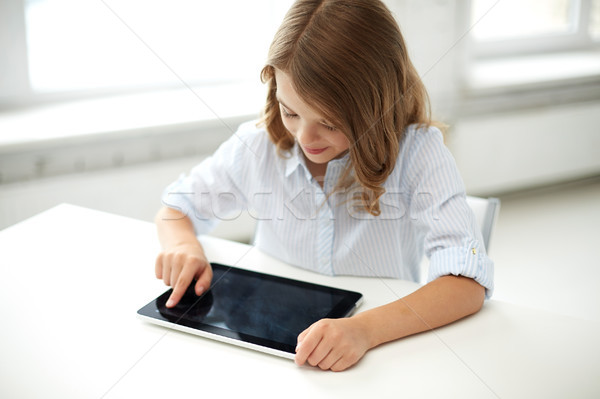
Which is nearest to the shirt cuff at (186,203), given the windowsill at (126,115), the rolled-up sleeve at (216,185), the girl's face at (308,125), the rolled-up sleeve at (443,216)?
the rolled-up sleeve at (216,185)

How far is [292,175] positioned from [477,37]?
1.85m

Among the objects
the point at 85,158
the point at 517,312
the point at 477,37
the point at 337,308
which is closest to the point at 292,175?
the point at 337,308

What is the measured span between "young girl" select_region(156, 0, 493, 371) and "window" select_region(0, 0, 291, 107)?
1038 millimetres

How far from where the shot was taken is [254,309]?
0.82 metres

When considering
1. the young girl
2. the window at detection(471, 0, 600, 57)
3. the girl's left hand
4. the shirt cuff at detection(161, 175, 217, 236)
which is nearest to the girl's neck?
the young girl

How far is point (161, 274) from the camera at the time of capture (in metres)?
0.93

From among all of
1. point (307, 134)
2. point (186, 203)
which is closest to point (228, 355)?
point (307, 134)

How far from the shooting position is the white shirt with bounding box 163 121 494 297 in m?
0.92

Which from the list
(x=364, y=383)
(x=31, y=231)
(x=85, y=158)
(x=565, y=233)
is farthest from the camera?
(x=565, y=233)

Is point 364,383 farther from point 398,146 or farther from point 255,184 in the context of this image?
point 255,184

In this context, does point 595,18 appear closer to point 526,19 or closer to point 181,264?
point 526,19

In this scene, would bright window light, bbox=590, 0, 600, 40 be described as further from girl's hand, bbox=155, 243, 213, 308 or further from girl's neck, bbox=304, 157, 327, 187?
girl's hand, bbox=155, 243, 213, 308

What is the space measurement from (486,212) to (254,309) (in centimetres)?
49

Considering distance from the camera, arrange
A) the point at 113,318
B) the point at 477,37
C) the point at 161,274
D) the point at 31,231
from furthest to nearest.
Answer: the point at 477,37 < the point at 31,231 < the point at 161,274 < the point at 113,318
